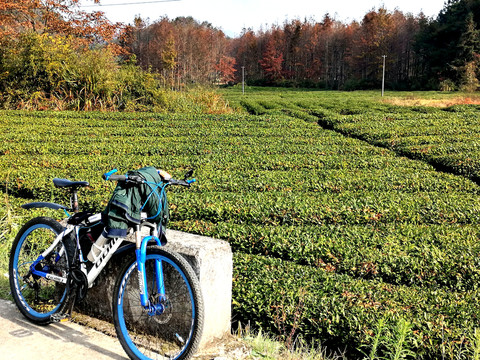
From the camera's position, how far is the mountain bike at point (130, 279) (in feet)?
9.14

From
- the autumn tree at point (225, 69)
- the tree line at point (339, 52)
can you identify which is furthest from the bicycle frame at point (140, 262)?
the autumn tree at point (225, 69)

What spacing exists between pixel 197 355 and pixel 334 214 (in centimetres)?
442

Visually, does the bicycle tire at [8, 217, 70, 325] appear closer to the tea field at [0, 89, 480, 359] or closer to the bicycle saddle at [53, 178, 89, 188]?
the bicycle saddle at [53, 178, 89, 188]

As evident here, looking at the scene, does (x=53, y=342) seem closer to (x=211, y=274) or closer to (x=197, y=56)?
(x=211, y=274)

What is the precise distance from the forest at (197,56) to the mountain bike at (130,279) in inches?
657

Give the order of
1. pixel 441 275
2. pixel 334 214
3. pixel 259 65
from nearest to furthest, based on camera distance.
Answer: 1. pixel 441 275
2. pixel 334 214
3. pixel 259 65

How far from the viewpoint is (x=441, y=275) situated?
516 cm

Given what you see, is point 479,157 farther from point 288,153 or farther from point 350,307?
point 350,307

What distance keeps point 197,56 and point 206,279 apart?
51.9 m

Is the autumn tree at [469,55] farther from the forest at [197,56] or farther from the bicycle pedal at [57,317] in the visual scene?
the bicycle pedal at [57,317]

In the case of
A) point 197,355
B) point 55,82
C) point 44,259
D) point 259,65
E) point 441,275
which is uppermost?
point 259,65

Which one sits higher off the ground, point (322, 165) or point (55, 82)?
point (55, 82)

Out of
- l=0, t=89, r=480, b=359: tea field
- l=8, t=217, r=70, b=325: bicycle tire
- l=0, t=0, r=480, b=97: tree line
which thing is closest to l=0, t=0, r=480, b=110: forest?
l=0, t=0, r=480, b=97: tree line

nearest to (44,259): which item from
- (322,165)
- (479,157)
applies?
(322,165)
